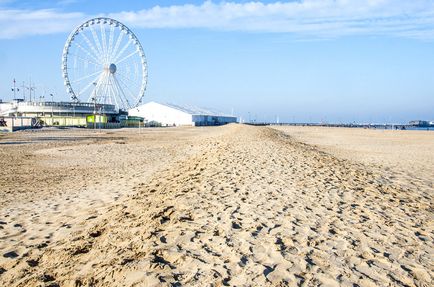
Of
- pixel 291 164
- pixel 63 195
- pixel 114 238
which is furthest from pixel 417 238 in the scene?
pixel 63 195

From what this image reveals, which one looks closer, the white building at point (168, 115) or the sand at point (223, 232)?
the sand at point (223, 232)

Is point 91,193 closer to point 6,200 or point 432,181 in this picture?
point 6,200

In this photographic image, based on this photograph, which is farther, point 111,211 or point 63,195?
point 63,195

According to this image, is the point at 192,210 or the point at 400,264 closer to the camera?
the point at 400,264

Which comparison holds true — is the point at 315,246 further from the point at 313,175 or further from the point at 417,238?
the point at 313,175

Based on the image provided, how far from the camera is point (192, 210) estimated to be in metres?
7.11

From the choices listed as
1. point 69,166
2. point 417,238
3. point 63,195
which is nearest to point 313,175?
point 417,238

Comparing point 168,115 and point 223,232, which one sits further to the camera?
point 168,115

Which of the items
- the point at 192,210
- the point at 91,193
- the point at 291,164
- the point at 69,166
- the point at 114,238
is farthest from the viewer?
the point at 69,166

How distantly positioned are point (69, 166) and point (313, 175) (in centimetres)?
1056

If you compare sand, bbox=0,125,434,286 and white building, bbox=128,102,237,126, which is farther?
white building, bbox=128,102,237,126

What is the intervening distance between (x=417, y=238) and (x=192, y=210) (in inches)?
145

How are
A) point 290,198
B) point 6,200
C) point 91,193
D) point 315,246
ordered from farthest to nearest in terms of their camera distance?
point 91,193 < point 6,200 < point 290,198 < point 315,246

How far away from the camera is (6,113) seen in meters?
91.8
